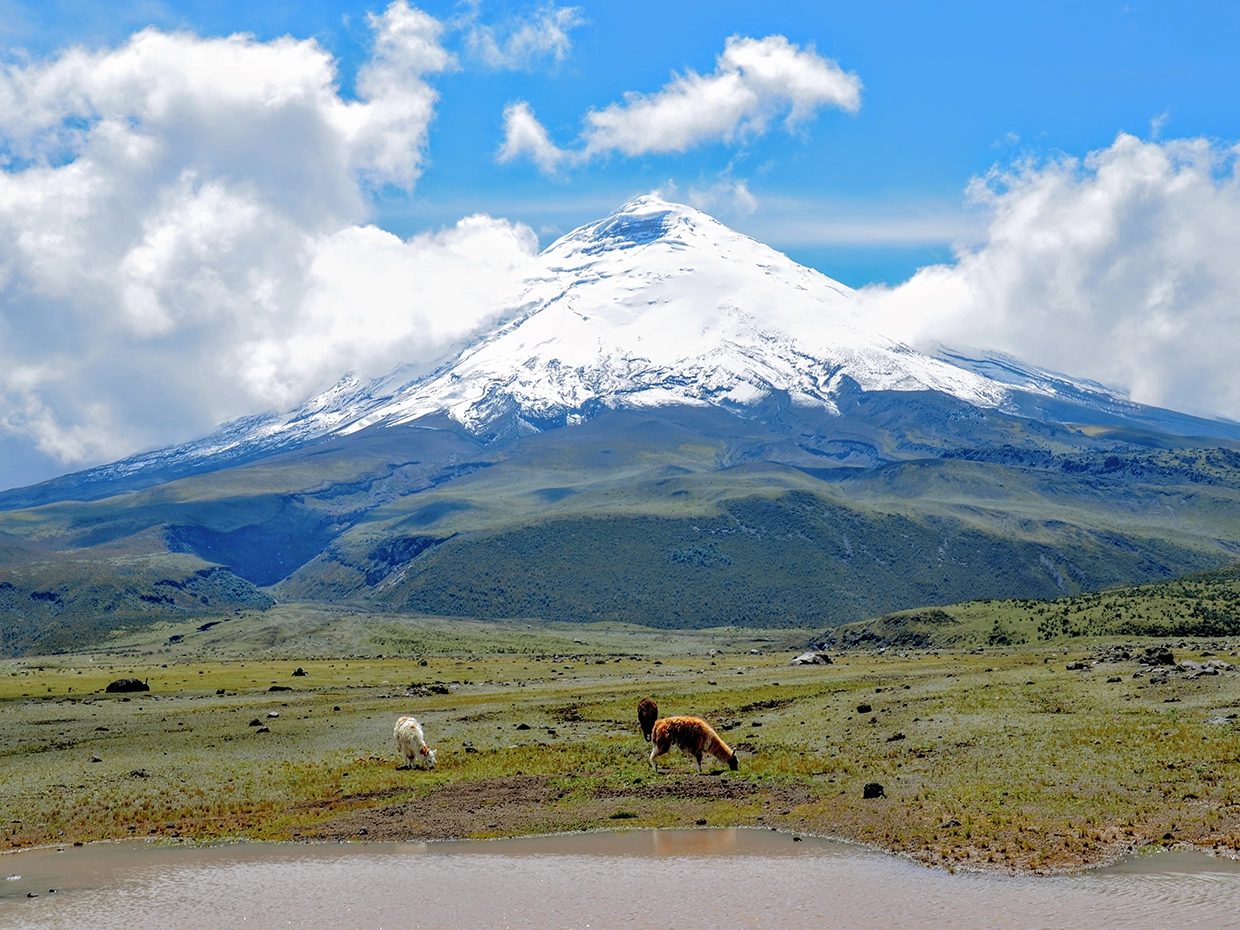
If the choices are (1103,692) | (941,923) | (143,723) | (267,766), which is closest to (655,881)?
(941,923)

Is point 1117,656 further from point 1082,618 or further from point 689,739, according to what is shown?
point 1082,618

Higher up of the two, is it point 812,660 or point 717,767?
point 717,767

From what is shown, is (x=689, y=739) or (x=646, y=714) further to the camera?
(x=646, y=714)

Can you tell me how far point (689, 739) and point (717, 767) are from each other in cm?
143

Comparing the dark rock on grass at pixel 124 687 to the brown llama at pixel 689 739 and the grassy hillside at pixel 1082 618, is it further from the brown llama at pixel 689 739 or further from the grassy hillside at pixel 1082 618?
the grassy hillside at pixel 1082 618

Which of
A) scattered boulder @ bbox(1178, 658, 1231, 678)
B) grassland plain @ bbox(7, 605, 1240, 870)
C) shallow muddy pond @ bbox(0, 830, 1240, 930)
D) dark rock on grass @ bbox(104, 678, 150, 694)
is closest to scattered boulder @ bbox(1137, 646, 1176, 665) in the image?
grassland plain @ bbox(7, 605, 1240, 870)

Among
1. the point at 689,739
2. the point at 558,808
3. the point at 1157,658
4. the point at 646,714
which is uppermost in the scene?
the point at 689,739

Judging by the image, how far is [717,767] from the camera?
38781 mm

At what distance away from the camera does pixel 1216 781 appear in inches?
1219

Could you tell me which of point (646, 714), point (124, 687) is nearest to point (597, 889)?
point (646, 714)

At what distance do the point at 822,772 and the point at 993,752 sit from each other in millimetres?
5885

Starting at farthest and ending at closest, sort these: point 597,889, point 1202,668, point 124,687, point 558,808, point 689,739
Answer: point 124,687 → point 1202,668 → point 689,739 → point 558,808 → point 597,889

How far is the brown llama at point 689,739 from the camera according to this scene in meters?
38.5

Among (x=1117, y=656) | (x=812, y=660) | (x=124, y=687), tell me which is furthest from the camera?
(x=812, y=660)
